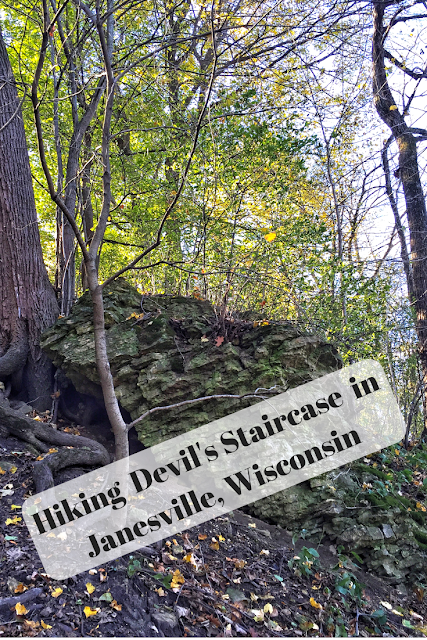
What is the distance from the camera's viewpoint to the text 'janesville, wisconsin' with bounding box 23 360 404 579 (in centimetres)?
276

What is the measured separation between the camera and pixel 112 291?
4945 mm

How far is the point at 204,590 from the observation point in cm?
272

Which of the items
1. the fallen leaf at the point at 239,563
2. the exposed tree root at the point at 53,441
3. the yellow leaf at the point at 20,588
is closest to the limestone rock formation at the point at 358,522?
the fallen leaf at the point at 239,563

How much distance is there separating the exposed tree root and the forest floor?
0.14 metres

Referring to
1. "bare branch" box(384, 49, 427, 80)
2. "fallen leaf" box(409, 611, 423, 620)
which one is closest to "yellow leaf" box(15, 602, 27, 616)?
"fallen leaf" box(409, 611, 423, 620)

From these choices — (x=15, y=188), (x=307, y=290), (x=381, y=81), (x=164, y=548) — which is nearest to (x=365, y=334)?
(x=307, y=290)

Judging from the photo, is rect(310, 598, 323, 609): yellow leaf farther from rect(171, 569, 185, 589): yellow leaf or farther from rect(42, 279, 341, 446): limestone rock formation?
rect(42, 279, 341, 446): limestone rock formation

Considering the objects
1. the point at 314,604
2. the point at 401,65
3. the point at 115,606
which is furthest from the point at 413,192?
the point at 115,606

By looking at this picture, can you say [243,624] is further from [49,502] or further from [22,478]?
[22,478]

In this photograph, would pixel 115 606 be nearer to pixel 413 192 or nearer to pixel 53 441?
pixel 53 441

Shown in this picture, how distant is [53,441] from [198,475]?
5.05 feet

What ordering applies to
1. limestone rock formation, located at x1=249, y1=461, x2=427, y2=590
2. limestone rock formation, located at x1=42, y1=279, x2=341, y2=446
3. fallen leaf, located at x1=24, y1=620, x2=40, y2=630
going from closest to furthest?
fallen leaf, located at x1=24, y1=620, x2=40, y2=630, limestone rock formation, located at x1=249, y1=461, x2=427, y2=590, limestone rock formation, located at x1=42, y1=279, x2=341, y2=446

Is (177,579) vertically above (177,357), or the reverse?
(177,357)

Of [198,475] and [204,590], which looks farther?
[198,475]
